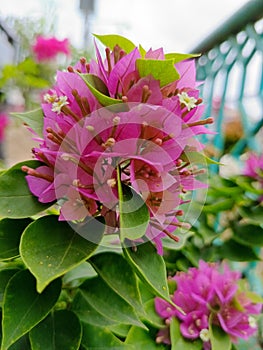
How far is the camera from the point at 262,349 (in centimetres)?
73

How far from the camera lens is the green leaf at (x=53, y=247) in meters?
0.31

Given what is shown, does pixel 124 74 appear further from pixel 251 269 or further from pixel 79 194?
pixel 251 269

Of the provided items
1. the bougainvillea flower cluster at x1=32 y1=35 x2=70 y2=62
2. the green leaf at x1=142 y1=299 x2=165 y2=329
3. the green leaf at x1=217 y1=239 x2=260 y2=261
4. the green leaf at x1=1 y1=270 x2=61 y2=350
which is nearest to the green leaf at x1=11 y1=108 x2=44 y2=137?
the green leaf at x1=1 y1=270 x2=61 y2=350

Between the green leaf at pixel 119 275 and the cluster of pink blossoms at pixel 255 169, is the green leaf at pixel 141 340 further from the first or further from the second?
the cluster of pink blossoms at pixel 255 169

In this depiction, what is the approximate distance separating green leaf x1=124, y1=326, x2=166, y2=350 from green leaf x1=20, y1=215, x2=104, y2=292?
17cm

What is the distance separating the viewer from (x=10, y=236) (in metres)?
0.40

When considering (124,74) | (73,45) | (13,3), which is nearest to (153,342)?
(124,74)

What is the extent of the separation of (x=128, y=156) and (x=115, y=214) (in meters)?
0.06

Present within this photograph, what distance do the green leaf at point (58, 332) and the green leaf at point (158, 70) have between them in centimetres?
25

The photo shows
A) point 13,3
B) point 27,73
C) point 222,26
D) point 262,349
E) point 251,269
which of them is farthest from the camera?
point 13,3

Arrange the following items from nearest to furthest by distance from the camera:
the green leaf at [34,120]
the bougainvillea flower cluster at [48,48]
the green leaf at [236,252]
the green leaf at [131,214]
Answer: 1. the green leaf at [131,214]
2. the green leaf at [34,120]
3. the green leaf at [236,252]
4. the bougainvillea flower cluster at [48,48]

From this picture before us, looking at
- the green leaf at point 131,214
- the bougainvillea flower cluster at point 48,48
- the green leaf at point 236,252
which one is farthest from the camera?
the bougainvillea flower cluster at point 48,48

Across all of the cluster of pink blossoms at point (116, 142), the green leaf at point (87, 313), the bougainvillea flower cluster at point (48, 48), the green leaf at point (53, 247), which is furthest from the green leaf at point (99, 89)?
the bougainvillea flower cluster at point (48, 48)

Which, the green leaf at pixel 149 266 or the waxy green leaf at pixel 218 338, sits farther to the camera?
the waxy green leaf at pixel 218 338
